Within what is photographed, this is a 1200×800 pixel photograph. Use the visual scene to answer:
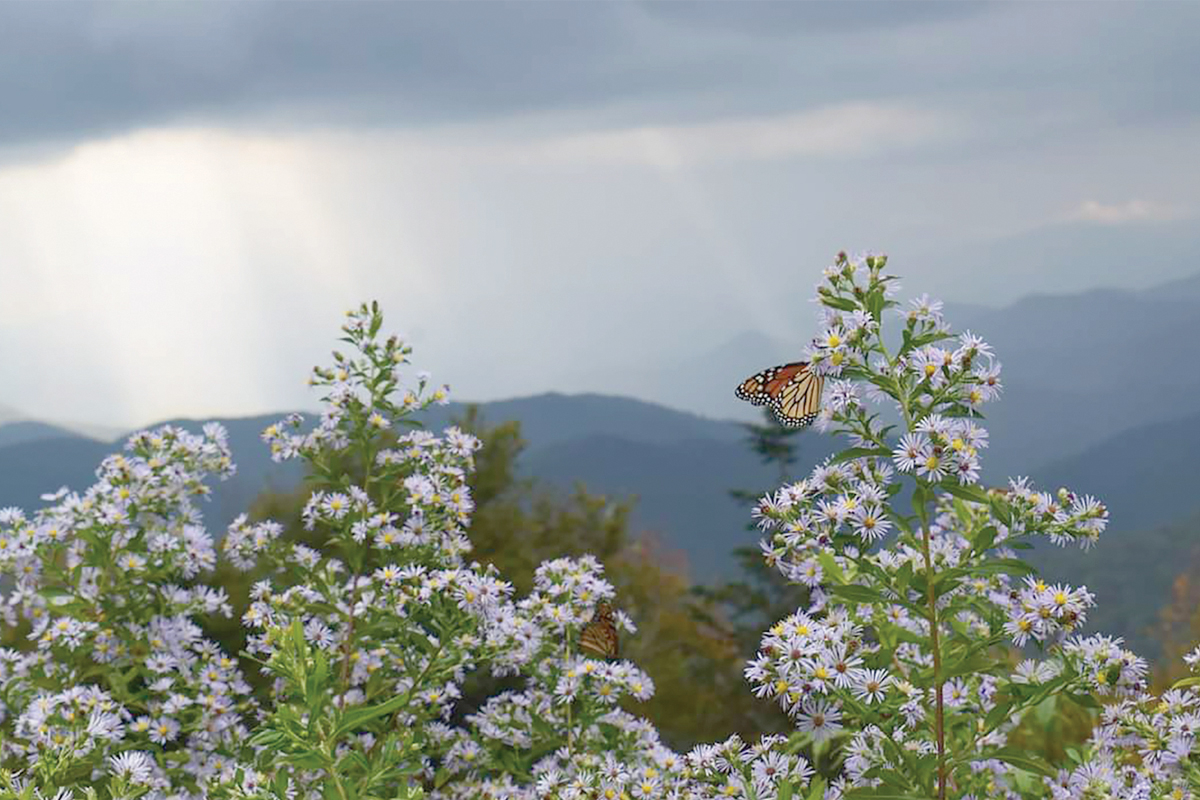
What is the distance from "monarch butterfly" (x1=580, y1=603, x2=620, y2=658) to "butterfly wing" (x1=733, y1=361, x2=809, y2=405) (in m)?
1.58

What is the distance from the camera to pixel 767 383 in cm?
582

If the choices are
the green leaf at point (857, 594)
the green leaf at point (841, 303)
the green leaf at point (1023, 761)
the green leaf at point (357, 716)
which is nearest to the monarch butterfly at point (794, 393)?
the green leaf at point (841, 303)

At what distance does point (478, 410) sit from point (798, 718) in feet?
53.9

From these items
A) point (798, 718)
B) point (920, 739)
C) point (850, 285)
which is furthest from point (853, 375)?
point (920, 739)

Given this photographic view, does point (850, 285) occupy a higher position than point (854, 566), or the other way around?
point (850, 285)

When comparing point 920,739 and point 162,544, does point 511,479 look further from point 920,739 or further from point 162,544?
point 920,739

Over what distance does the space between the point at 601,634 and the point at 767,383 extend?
2.10 metres

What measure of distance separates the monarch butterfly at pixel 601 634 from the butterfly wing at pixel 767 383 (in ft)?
5.19

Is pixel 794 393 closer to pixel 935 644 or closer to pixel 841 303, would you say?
pixel 841 303

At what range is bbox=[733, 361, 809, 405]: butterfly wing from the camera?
548 cm

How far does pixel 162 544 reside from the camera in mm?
7289

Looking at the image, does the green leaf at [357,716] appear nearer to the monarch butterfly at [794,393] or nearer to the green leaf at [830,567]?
the green leaf at [830,567]

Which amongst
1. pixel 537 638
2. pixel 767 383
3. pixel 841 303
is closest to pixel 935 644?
pixel 841 303

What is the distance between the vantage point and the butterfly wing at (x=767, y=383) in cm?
548
